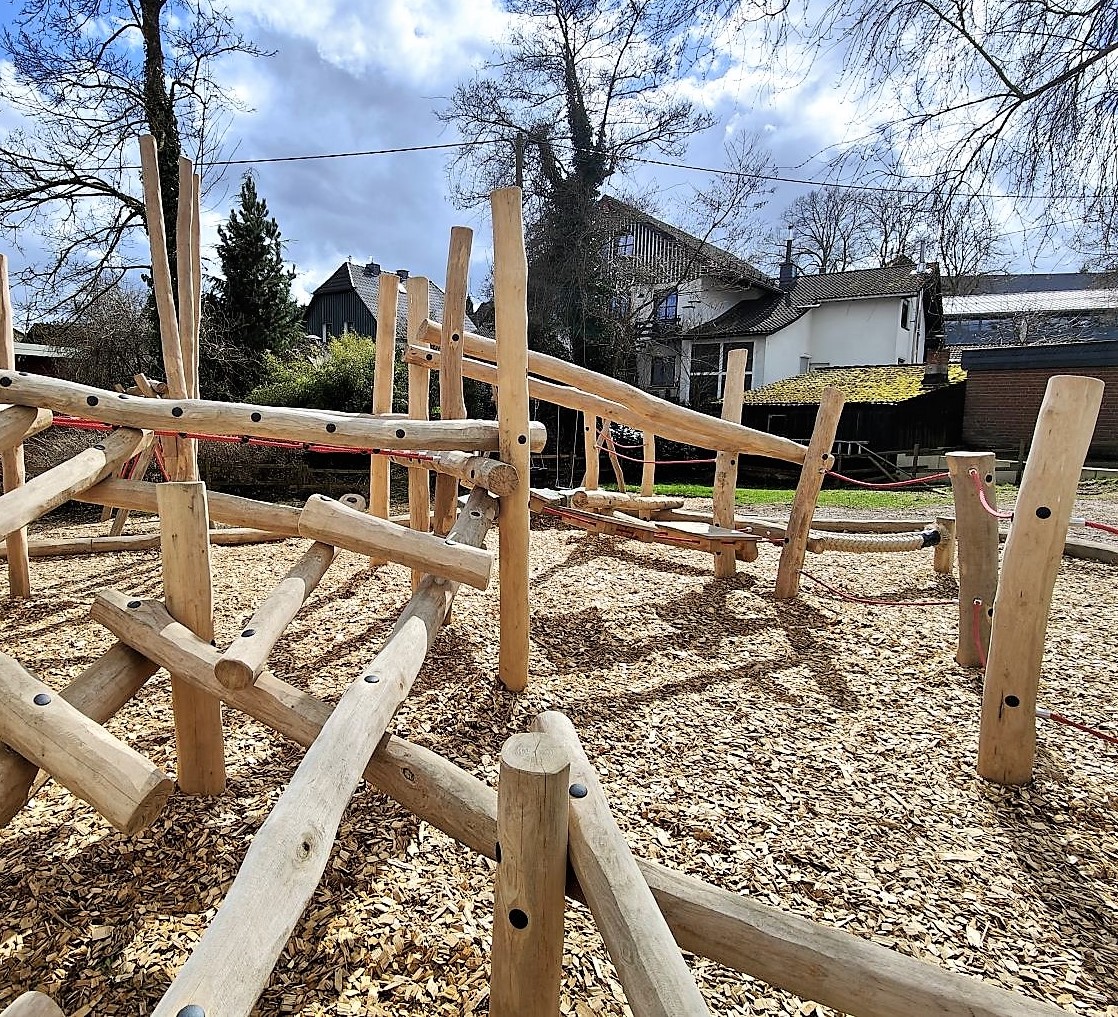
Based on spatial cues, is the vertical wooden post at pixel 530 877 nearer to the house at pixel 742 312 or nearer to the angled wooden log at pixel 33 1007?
the angled wooden log at pixel 33 1007

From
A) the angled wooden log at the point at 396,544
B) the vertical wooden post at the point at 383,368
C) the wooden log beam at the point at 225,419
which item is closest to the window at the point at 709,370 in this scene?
the vertical wooden post at the point at 383,368

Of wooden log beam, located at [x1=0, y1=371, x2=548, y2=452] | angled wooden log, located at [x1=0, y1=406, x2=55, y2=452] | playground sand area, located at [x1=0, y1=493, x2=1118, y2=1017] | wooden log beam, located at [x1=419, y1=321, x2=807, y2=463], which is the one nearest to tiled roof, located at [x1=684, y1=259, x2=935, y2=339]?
wooden log beam, located at [x1=419, y1=321, x2=807, y2=463]

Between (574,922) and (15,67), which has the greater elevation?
(15,67)

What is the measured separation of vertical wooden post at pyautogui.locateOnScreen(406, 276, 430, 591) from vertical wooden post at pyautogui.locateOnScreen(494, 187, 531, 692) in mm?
1124

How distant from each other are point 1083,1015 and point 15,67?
15.3 meters

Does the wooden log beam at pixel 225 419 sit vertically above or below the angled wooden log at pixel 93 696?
above

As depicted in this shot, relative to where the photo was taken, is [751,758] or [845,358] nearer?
[751,758]

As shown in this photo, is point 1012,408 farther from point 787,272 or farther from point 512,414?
point 512,414

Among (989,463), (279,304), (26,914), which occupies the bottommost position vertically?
(26,914)

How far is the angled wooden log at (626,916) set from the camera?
3.78 feet

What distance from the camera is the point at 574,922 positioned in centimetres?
197

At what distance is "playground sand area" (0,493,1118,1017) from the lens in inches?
71.9

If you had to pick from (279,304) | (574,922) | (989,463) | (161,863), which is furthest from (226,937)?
(279,304)

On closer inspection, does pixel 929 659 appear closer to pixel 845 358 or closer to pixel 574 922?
pixel 574 922
